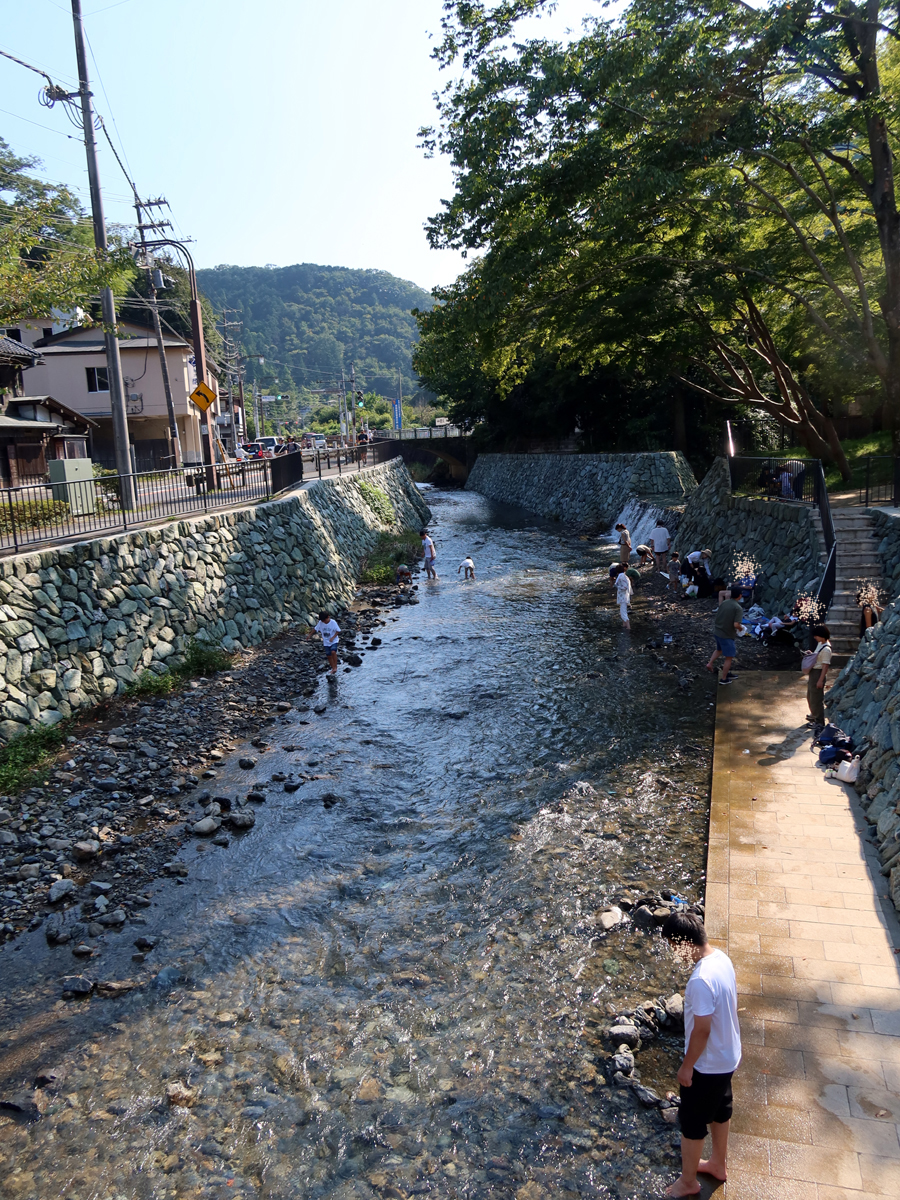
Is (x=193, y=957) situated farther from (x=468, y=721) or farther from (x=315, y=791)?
(x=468, y=721)

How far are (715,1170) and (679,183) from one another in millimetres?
17495

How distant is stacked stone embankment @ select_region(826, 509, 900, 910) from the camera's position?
740cm

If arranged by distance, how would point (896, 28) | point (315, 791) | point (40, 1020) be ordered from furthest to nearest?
point (896, 28)
point (315, 791)
point (40, 1020)

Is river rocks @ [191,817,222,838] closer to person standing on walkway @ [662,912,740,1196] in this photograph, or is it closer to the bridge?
person standing on walkway @ [662,912,740,1196]

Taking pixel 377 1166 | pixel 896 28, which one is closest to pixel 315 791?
pixel 377 1166

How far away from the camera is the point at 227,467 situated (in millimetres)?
20766

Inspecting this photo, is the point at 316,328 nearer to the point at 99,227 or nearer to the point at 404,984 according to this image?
the point at 99,227

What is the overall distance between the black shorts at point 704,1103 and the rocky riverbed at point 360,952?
1.95 ft

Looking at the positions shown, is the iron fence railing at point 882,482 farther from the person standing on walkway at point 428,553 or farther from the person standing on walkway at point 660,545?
the person standing on walkway at point 428,553

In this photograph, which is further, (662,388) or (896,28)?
(662,388)

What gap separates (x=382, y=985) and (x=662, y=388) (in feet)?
117

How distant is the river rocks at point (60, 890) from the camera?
8.14 m

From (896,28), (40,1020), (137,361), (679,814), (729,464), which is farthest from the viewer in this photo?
(137,361)

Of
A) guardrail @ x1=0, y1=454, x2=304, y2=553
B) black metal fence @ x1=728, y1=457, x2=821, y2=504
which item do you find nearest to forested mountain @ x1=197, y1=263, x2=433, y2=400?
guardrail @ x1=0, y1=454, x2=304, y2=553
